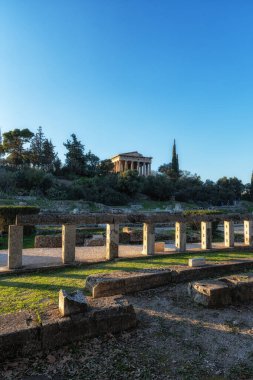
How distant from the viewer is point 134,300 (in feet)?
20.9

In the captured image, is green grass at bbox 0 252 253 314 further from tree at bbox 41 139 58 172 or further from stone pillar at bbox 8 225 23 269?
tree at bbox 41 139 58 172

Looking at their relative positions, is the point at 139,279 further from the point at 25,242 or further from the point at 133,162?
the point at 133,162

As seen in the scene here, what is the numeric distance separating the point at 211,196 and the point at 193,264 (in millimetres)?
53546

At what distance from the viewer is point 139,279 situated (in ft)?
22.8

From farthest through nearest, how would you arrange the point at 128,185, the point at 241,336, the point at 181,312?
the point at 128,185, the point at 181,312, the point at 241,336

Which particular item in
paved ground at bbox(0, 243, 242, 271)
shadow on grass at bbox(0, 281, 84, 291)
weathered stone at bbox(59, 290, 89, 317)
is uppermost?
weathered stone at bbox(59, 290, 89, 317)

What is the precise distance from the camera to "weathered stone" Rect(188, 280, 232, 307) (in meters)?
5.94

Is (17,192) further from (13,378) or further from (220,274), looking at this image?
(13,378)

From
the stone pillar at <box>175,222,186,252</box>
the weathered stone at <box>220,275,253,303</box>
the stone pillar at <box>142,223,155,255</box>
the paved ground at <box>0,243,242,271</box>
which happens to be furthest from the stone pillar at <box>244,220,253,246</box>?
the weathered stone at <box>220,275,253,303</box>

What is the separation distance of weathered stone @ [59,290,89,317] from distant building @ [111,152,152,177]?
7254cm

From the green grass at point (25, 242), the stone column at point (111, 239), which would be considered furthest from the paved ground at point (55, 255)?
the green grass at point (25, 242)

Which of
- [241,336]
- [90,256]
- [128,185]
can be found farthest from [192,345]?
[128,185]

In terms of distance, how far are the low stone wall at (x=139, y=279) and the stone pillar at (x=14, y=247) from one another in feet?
11.2

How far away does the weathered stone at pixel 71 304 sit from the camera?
4.45 meters
